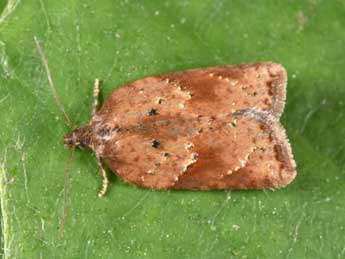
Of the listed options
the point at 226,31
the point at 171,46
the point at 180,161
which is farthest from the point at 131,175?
the point at 226,31

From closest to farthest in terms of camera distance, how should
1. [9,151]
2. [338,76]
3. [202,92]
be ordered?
[9,151]
[202,92]
[338,76]

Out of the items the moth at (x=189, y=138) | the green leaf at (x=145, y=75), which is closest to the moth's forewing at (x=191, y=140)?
the moth at (x=189, y=138)

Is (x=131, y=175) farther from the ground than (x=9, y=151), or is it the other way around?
(x=9, y=151)

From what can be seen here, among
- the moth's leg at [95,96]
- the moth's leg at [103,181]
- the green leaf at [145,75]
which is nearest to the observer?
the green leaf at [145,75]

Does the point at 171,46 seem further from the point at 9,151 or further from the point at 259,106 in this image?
the point at 9,151

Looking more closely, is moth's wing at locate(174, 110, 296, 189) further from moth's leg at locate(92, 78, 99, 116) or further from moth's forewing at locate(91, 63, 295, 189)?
moth's leg at locate(92, 78, 99, 116)

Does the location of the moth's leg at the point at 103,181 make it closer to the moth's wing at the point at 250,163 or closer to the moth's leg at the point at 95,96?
the moth's leg at the point at 95,96

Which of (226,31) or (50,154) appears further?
(226,31)
